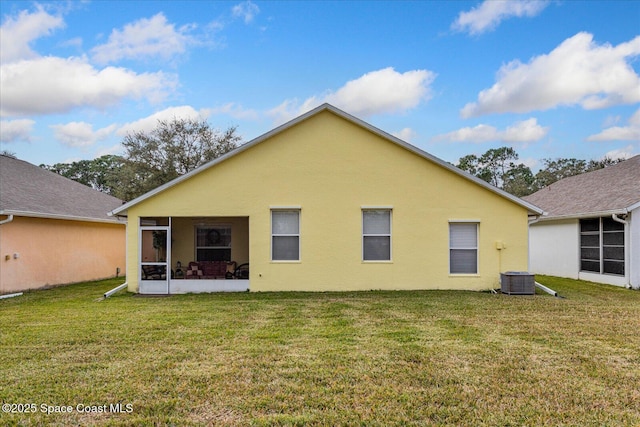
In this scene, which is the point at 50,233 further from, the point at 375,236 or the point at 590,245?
the point at 590,245

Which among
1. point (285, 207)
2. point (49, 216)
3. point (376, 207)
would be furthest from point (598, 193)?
point (49, 216)

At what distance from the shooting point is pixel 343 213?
42.5ft

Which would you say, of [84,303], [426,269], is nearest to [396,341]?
[426,269]

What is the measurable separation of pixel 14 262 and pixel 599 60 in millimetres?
23866

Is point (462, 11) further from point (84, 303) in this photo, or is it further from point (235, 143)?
point (235, 143)

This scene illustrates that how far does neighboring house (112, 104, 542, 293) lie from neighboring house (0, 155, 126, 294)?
3.65 metres

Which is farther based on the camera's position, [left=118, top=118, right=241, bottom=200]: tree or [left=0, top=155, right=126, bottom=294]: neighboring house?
[left=118, top=118, right=241, bottom=200]: tree

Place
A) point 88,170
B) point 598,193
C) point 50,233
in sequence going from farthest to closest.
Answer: point 88,170 → point 598,193 → point 50,233

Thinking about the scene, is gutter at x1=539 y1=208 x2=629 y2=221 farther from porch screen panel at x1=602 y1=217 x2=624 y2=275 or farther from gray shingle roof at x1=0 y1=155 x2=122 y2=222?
gray shingle roof at x1=0 y1=155 x2=122 y2=222

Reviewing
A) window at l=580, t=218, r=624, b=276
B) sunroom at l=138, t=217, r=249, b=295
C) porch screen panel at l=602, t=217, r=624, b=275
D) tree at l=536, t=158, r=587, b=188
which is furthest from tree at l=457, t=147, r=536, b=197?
sunroom at l=138, t=217, r=249, b=295

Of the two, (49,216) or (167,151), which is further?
(167,151)

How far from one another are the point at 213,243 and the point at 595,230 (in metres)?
14.4

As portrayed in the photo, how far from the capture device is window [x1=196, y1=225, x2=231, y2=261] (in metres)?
16.6

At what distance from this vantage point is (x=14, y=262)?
13.5 metres
